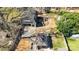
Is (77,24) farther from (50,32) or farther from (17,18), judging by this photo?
(17,18)

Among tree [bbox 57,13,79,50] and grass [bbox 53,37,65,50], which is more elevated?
tree [bbox 57,13,79,50]

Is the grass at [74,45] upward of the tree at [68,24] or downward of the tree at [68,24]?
downward

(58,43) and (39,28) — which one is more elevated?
(39,28)

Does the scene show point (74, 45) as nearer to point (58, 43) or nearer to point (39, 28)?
point (58, 43)

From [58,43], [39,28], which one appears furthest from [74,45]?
[39,28]

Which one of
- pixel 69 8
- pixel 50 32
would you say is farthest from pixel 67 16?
pixel 50 32
